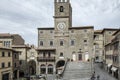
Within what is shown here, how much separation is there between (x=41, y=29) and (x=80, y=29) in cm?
1252

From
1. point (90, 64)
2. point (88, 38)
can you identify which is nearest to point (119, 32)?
point (90, 64)

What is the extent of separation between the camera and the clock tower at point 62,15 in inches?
2482

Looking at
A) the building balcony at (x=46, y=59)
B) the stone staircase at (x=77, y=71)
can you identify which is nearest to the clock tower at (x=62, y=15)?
the building balcony at (x=46, y=59)

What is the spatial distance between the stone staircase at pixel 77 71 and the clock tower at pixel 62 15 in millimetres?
12828

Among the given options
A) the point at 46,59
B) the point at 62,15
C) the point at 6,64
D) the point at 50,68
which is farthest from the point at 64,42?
the point at 6,64

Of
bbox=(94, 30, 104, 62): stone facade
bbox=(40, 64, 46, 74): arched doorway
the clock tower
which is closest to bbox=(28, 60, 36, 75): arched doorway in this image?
bbox=(40, 64, 46, 74): arched doorway

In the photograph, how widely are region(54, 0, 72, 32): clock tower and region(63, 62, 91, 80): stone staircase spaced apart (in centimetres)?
1283

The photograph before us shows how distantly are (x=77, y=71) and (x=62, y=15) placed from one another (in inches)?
813

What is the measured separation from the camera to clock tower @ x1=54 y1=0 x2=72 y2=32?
207 ft

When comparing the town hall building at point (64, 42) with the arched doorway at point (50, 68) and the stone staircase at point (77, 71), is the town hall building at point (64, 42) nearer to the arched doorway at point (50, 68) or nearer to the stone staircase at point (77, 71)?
the arched doorway at point (50, 68)

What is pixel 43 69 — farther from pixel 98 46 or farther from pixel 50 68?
pixel 98 46

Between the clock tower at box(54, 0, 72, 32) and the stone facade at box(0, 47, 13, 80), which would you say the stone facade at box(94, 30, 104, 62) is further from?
the stone facade at box(0, 47, 13, 80)

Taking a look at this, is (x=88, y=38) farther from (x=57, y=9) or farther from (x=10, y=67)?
(x=10, y=67)

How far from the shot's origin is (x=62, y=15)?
63219mm
